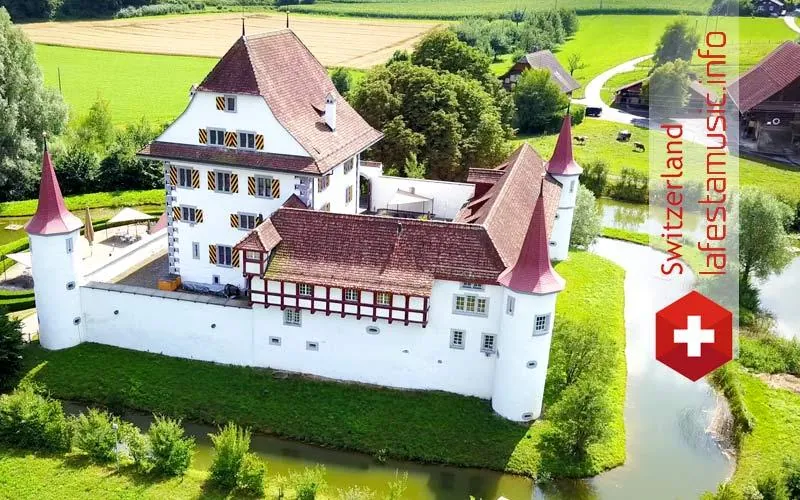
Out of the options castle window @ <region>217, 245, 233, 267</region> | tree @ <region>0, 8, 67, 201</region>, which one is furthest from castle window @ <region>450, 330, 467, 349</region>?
tree @ <region>0, 8, 67, 201</region>

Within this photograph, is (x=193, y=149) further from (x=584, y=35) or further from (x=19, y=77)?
(x=584, y=35)

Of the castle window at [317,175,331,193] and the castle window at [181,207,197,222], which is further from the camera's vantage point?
the castle window at [181,207,197,222]

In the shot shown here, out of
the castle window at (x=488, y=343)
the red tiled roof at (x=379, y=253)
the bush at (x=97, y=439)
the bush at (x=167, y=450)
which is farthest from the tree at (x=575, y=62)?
the bush at (x=97, y=439)

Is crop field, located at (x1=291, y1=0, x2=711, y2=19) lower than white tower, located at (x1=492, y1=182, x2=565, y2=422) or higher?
higher

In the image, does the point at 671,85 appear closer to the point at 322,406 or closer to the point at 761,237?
the point at 761,237

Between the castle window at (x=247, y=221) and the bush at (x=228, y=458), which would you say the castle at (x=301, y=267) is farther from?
the bush at (x=228, y=458)

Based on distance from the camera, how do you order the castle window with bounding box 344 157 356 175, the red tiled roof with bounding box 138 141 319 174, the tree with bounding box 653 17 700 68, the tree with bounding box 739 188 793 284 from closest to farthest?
the red tiled roof with bounding box 138 141 319 174, the castle window with bounding box 344 157 356 175, the tree with bounding box 739 188 793 284, the tree with bounding box 653 17 700 68

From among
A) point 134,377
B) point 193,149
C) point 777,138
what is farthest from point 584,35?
point 134,377

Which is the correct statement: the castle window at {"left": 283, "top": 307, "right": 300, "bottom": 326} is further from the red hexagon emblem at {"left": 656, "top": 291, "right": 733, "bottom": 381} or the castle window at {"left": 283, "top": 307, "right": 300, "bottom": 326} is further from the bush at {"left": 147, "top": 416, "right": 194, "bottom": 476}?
the red hexagon emblem at {"left": 656, "top": 291, "right": 733, "bottom": 381}

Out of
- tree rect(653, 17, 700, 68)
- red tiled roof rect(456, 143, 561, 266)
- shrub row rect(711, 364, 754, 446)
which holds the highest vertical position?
tree rect(653, 17, 700, 68)
